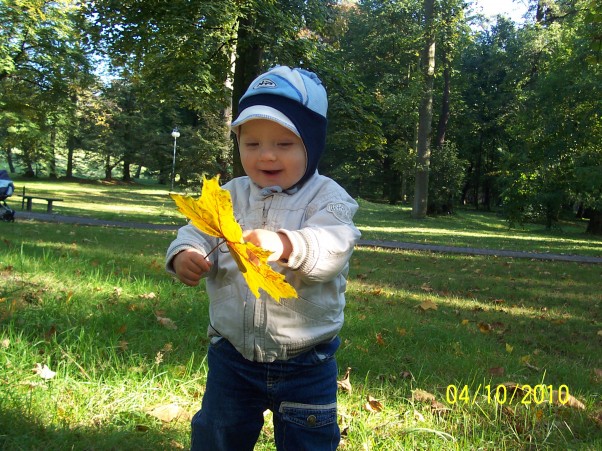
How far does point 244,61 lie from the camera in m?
11.9

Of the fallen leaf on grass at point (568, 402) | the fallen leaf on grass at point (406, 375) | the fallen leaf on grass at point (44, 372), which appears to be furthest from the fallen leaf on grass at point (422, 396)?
the fallen leaf on grass at point (44, 372)

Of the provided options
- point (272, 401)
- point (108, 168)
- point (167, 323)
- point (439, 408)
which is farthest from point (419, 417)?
point (108, 168)

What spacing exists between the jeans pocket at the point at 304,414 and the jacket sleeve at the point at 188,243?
617mm

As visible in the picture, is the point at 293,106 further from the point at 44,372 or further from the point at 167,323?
the point at 167,323

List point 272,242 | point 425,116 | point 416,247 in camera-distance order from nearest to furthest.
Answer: point 272,242 → point 416,247 → point 425,116

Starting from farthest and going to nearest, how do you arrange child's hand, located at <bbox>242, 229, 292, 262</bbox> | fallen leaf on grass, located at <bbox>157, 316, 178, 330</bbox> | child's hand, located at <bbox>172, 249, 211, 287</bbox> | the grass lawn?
1. fallen leaf on grass, located at <bbox>157, 316, 178, 330</bbox>
2. the grass lawn
3. child's hand, located at <bbox>172, 249, 211, 287</bbox>
4. child's hand, located at <bbox>242, 229, 292, 262</bbox>

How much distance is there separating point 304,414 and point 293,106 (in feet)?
3.57

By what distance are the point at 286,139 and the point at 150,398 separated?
158 centimetres

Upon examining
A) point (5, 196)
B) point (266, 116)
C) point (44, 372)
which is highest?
point (266, 116)

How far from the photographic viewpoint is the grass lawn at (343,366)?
251 cm

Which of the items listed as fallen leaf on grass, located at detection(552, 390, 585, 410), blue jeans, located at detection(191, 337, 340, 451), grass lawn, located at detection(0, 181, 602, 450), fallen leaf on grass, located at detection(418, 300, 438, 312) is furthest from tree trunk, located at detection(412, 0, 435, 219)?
blue jeans, located at detection(191, 337, 340, 451)

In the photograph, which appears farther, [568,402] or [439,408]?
[568,402]

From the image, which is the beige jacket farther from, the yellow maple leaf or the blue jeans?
the yellow maple leaf

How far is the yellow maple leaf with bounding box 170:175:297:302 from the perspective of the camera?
1481 mm
